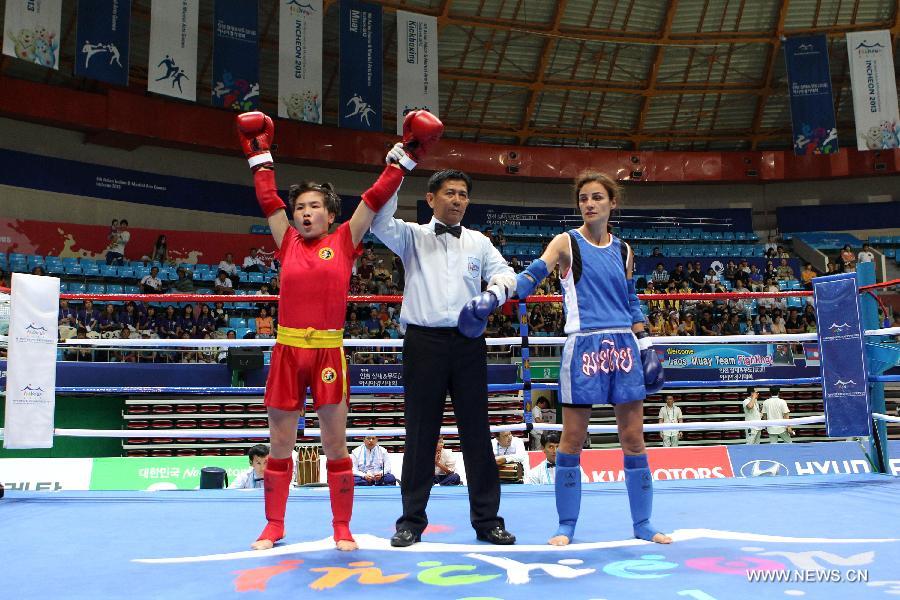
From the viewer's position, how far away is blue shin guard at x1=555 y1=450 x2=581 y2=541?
2.54 m

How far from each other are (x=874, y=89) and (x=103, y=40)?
14.1 meters

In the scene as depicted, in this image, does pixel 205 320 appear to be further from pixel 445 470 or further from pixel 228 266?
pixel 445 470

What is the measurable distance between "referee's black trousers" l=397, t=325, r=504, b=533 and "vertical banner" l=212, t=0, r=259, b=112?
1083 cm

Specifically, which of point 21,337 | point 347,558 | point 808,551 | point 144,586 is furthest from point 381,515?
point 21,337

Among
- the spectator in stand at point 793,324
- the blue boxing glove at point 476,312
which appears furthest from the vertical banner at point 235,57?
the blue boxing glove at point 476,312

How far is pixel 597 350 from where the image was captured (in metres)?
2.64

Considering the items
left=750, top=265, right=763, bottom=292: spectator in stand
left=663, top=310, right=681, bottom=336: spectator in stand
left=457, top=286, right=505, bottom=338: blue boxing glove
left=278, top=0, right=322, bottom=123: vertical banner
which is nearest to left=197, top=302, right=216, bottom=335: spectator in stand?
left=278, top=0, right=322, bottom=123: vertical banner

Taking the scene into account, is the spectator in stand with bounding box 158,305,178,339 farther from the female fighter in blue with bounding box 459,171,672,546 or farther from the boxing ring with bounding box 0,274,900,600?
the female fighter in blue with bounding box 459,171,672,546

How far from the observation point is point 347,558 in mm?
2291

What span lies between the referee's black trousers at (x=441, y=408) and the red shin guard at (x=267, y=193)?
2.27 ft

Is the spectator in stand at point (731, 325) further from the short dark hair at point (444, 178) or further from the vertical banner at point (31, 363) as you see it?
the vertical banner at point (31, 363)

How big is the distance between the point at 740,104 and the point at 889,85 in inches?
180

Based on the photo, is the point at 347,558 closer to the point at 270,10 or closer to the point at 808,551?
the point at 808,551

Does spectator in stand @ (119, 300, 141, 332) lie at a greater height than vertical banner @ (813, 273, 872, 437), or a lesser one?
greater
